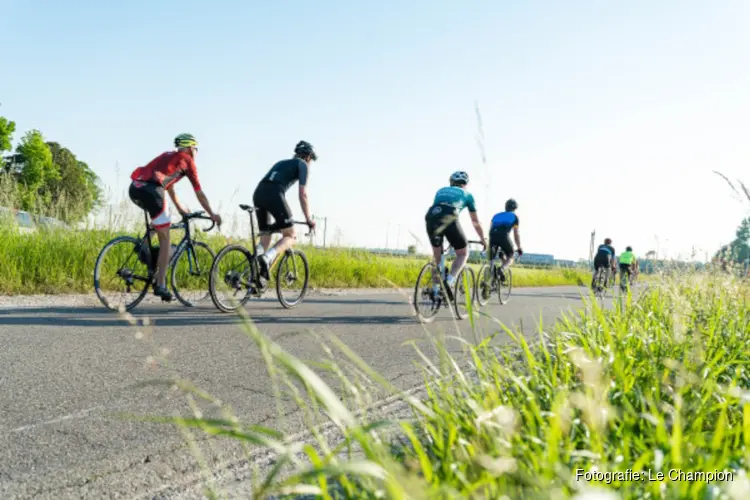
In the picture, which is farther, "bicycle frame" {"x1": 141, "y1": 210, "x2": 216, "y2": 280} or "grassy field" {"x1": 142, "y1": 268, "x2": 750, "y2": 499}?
"bicycle frame" {"x1": 141, "y1": 210, "x2": 216, "y2": 280}

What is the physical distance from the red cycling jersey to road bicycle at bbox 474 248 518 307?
5.75 meters

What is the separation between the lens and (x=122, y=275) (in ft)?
22.2

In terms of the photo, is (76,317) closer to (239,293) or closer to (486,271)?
(239,293)

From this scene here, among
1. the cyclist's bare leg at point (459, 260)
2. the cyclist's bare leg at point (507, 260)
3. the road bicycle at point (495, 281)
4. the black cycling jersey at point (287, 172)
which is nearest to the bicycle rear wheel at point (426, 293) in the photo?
the cyclist's bare leg at point (459, 260)

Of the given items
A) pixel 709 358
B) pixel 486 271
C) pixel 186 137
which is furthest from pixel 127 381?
pixel 486 271

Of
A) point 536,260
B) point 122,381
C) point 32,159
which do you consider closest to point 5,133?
point 32,159

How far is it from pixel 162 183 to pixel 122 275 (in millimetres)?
1150

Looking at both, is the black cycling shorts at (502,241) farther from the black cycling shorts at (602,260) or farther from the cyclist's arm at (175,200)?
the black cycling shorts at (602,260)

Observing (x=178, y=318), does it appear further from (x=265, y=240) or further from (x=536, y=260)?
(x=536, y=260)

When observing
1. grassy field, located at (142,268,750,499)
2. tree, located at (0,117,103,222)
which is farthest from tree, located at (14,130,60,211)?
grassy field, located at (142,268,750,499)

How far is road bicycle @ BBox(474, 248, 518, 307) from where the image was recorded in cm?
1118

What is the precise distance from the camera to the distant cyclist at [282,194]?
8.02m

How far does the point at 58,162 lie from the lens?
51.7 meters

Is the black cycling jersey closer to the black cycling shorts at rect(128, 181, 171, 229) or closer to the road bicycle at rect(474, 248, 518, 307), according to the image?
the black cycling shorts at rect(128, 181, 171, 229)
